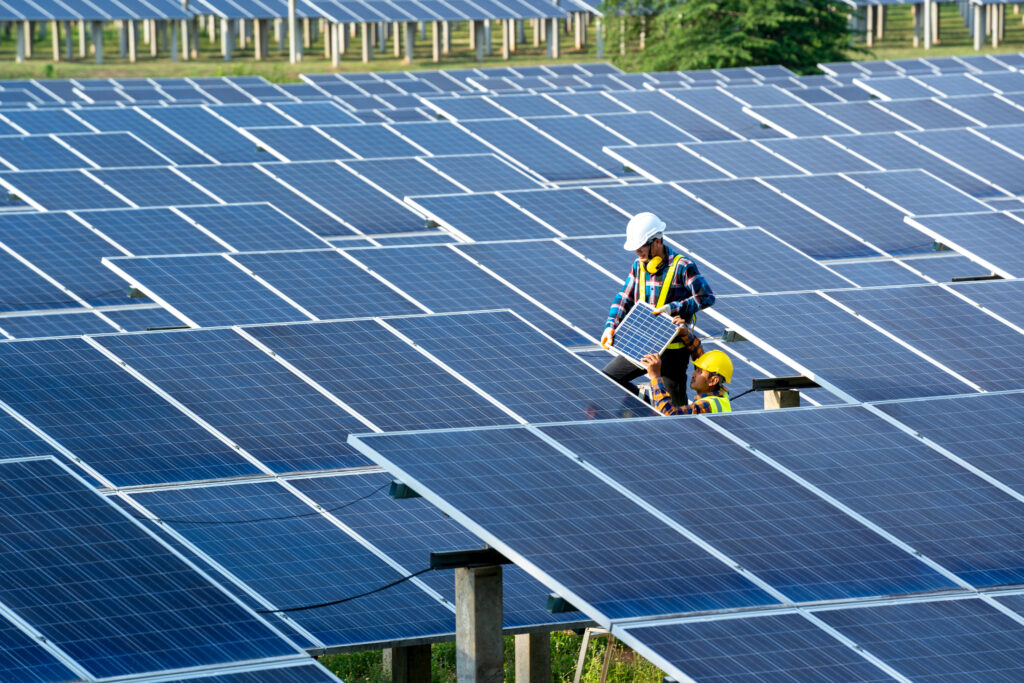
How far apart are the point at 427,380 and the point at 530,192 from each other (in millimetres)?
10553

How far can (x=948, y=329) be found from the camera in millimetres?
14211

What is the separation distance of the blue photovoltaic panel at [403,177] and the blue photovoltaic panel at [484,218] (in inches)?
109

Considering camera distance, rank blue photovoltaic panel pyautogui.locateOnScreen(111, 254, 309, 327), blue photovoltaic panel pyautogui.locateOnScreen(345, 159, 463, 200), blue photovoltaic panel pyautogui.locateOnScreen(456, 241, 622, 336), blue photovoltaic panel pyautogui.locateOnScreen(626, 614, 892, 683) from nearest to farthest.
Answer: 1. blue photovoltaic panel pyautogui.locateOnScreen(626, 614, 892, 683)
2. blue photovoltaic panel pyautogui.locateOnScreen(111, 254, 309, 327)
3. blue photovoltaic panel pyautogui.locateOnScreen(456, 241, 622, 336)
4. blue photovoltaic panel pyautogui.locateOnScreen(345, 159, 463, 200)

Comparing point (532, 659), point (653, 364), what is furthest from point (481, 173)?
point (532, 659)

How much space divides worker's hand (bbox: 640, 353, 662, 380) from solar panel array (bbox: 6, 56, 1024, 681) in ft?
1.12

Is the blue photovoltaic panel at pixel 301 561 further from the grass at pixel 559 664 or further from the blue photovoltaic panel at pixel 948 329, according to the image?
the blue photovoltaic panel at pixel 948 329

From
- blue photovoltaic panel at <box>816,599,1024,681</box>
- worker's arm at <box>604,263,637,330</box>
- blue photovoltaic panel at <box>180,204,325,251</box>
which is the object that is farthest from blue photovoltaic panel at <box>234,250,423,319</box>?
blue photovoltaic panel at <box>816,599,1024,681</box>

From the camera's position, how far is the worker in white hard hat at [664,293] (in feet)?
45.3

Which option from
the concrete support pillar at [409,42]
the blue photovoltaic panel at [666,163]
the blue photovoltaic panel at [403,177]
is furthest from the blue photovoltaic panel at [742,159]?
the concrete support pillar at [409,42]

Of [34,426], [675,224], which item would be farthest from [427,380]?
[675,224]

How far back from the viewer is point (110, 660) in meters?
8.40

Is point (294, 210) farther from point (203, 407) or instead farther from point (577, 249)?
point (203, 407)

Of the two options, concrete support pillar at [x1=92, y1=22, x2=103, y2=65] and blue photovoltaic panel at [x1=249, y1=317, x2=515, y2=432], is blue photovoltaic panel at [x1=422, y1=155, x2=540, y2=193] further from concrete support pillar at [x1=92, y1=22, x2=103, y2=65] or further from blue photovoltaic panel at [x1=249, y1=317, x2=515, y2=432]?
concrete support pillar at [x1=92, y1=22, x2=103, y2=65]

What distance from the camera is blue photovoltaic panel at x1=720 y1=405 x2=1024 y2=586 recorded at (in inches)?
→ 367
